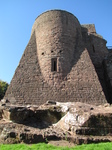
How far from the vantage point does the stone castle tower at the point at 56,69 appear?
30.5 feet

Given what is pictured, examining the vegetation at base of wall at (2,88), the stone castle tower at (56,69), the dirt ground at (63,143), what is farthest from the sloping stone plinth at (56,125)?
the vegetation at base of wall at (2,88)

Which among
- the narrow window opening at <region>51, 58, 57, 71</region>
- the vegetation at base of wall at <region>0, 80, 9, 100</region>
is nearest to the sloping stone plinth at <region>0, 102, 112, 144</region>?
the narrow window opening at <region>51, 58, 57, 71</region>

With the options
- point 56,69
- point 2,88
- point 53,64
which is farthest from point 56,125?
point 2,88

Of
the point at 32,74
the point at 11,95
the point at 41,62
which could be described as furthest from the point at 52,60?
the point at 11,95

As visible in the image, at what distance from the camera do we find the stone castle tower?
9.29 meters

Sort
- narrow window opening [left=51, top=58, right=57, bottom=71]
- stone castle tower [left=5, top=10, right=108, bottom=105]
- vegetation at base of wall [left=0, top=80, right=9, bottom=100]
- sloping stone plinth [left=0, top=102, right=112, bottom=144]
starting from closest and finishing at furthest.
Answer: sloping stone plinth [left=0, top=102, right=112, bottom=144]
stone castle tower [left=5, top=10, right=108, bottom=105]
narrow window opening [left=51, top=58, right=57, bottom=71]
vegetation at base of wall [left=0, top=80, right=9, bottom=100]

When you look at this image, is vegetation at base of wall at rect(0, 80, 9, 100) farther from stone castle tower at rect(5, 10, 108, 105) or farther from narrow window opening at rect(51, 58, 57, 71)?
narrow window opening at rect(51, 58, 57, 71)

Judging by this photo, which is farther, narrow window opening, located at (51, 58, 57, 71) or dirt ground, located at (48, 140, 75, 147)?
narrow window opening, located at (51, 58, 57, 71)

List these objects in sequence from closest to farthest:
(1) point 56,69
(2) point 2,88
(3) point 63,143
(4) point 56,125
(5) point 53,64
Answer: (3) point 63,143 → (4) point 56,125 → (1) point 56,69 → (5) point 53,64 → (2) point 2,88

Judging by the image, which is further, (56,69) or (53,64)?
(53,64)

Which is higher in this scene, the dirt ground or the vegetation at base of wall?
the vegetation at base of wall

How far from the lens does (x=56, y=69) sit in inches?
399

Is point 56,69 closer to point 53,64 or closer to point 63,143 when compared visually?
point 53,64

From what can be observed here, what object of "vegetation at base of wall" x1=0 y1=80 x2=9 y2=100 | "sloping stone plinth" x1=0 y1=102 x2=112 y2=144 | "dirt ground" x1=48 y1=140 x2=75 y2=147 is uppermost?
"vegetation at base of wall" x1=0 y1=80 x2=9 y2=100
